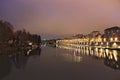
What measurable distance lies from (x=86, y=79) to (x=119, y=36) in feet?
379

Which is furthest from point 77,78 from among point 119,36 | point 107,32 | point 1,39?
point 107,32

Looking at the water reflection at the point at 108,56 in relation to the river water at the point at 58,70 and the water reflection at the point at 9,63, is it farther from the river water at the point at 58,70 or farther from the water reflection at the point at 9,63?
the water reflection at the point at 9,63

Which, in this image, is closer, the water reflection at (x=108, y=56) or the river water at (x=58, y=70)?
the river water at (x=58, y=70)

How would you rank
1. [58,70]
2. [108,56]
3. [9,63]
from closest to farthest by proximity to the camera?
[58,70], [9,63], [108,56]

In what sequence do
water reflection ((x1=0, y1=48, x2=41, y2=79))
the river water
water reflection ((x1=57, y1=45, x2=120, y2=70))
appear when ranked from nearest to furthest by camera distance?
the river water, water reflection ((x1=0, y1=48, x2=41, y2=79)), water reflection ((x1=57, y1=45, x2=120, y2=70))

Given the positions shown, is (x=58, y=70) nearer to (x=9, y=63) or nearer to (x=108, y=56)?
(x=9, y=63)

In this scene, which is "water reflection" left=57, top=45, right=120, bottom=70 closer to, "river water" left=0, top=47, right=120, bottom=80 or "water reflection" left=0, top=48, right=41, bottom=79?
"river water" left=0, top=47, right=120, bottom=80

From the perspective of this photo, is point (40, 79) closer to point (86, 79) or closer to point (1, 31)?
point (86, 79)

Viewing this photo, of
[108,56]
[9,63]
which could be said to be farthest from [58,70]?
[108,56]

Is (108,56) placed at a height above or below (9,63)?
above

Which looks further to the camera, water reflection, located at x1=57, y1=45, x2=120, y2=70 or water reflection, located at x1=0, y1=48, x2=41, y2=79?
water reflection, located at x1=57, y1=45, x2=120, y2=70

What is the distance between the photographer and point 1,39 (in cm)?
5984

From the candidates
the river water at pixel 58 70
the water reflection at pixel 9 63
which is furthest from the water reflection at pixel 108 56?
the water reflection at pixel 9 63

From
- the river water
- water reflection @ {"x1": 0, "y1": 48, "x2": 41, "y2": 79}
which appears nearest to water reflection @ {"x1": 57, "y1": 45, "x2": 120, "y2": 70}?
the river water
